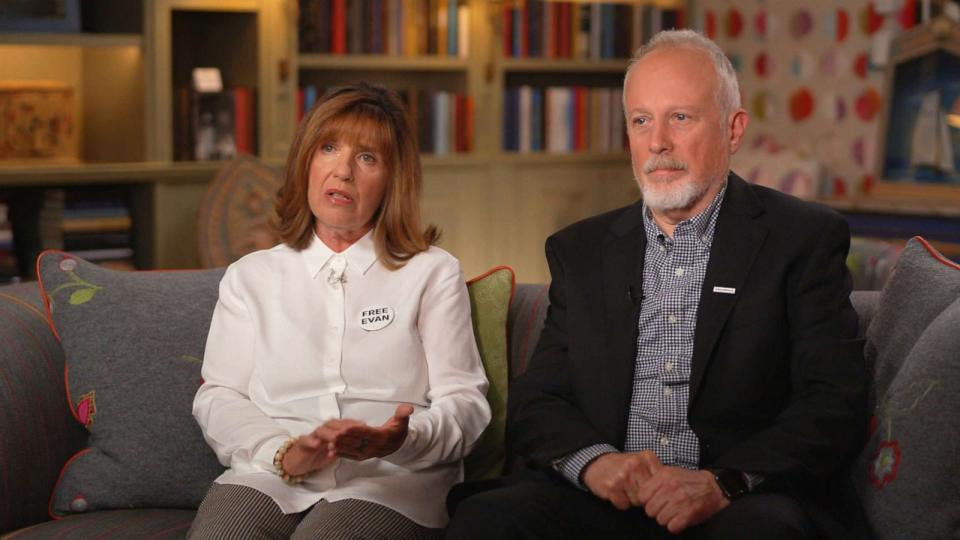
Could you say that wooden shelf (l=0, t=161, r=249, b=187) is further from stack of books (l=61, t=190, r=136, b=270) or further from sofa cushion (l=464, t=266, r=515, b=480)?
sofa cushion (l=464, t=266, r=515, b=480)

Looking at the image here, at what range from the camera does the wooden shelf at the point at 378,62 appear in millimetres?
4754

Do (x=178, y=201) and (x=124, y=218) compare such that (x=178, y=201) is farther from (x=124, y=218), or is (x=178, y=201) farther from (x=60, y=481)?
(x=60, y=481)

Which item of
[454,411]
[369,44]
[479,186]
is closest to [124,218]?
[369,44]

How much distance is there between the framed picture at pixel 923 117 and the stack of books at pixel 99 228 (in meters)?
2.81

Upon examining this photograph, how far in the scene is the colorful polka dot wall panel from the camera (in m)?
5.02

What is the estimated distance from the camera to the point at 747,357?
1957 mm

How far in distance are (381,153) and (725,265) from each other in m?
0.64

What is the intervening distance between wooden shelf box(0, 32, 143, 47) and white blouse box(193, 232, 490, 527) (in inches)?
86.5

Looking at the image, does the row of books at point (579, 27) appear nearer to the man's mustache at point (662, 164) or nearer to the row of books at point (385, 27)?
the row of books at point (385, 27)

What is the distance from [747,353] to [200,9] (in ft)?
10.1

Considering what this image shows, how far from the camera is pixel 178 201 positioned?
439 cm

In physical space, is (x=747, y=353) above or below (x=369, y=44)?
below

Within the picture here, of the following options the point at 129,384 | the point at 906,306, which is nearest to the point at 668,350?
the point at 906,306

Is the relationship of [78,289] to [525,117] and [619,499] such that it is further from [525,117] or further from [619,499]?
[525,117]
